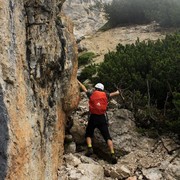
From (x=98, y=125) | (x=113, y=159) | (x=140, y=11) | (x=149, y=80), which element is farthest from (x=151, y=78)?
(x=140, y=11)

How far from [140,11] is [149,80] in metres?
10.8

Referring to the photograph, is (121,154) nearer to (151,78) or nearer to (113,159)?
(113,159)

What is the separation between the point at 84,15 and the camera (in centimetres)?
2125

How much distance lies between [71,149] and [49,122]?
4.64 ft

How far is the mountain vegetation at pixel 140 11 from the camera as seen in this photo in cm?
1846

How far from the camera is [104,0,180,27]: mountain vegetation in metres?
18.5

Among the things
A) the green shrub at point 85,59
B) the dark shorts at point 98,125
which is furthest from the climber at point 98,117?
the green shrub at point 85,59

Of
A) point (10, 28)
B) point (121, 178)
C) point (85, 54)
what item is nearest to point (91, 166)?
point (121, 178)

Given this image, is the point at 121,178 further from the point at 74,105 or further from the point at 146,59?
the point at 146,59

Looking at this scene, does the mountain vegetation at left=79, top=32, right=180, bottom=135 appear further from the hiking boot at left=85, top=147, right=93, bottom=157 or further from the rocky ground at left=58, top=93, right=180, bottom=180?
the hiking boot at left=85, top=147, right=93, bottom=157

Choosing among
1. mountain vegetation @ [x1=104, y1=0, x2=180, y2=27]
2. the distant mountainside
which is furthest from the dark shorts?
the distant mountainside

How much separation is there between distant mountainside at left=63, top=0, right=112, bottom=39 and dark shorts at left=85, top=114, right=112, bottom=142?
455 inches

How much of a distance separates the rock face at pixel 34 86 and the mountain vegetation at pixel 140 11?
11.2 metres

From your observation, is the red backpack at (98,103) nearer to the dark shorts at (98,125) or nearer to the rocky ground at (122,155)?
the dark shorts at (98,125)
